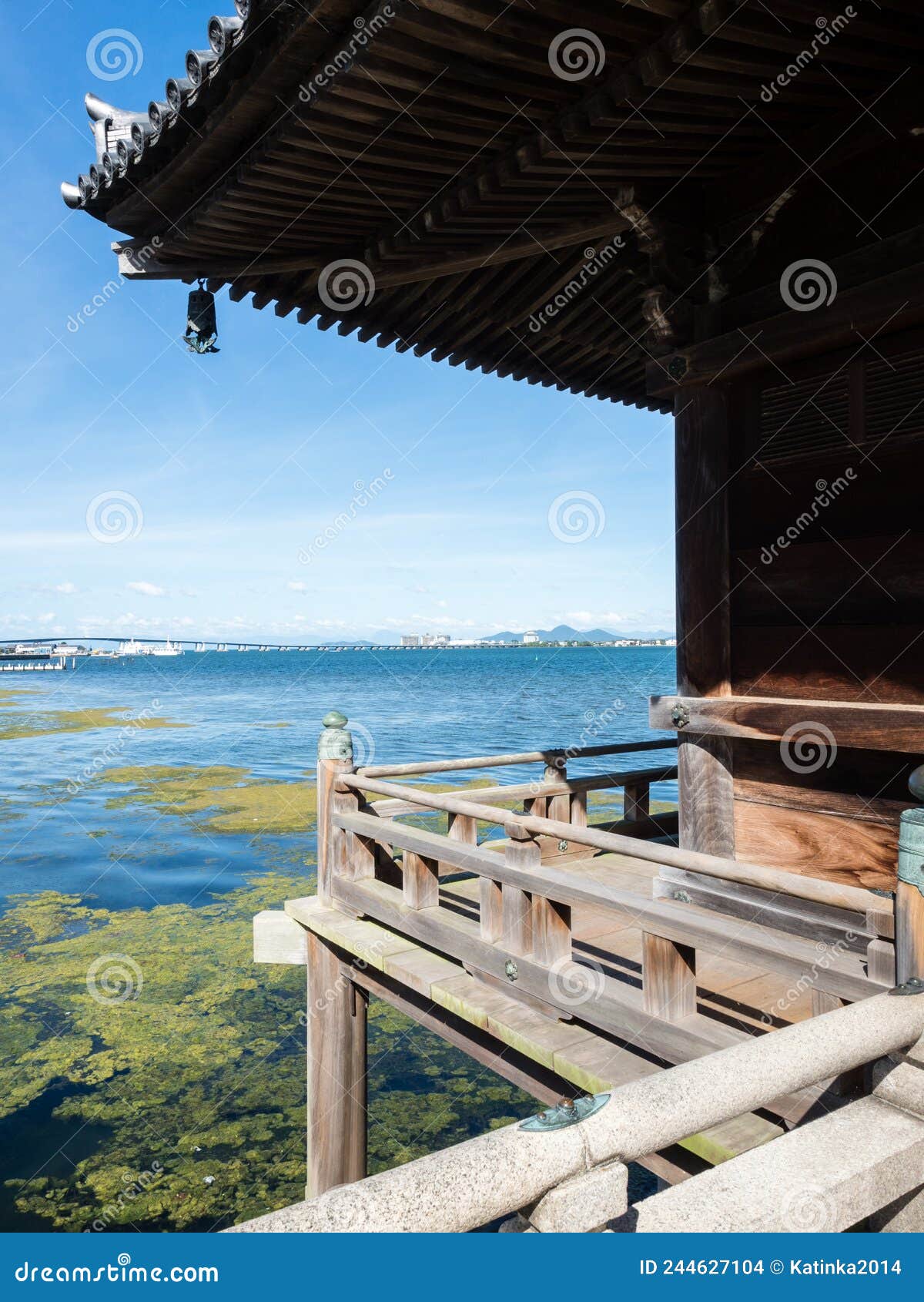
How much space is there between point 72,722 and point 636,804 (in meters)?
39.8

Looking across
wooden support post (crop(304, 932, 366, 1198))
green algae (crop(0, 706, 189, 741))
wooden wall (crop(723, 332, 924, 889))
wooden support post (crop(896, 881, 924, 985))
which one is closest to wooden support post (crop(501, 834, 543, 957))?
wooden wall (crop(723, 332, 924, 889))

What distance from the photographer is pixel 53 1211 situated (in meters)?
6.58

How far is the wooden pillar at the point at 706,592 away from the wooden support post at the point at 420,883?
1.54 metres

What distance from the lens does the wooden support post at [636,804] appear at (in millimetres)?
7094

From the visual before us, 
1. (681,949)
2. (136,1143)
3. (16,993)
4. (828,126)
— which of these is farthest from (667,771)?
(16,993)

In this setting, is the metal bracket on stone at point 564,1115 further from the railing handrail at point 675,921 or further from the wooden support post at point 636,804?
the wooden support post at point 636,804

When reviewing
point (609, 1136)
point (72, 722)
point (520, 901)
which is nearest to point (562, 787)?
point (520, 901)

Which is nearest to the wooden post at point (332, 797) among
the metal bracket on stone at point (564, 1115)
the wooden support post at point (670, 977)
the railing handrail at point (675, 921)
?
the railing handrail at point (675, 921)

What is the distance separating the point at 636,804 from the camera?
7.15 meters

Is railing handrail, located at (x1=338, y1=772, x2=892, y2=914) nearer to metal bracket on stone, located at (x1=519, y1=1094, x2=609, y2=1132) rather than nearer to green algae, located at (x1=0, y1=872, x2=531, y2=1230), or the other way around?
metal bracket on stone, located at (x1=519, y1=1094, x2=609, y2=1132)

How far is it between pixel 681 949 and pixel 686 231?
357 centimetres

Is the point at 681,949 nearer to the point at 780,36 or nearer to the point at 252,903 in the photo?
the point at 780,36

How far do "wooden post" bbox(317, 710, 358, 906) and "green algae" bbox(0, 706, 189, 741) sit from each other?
105 feet

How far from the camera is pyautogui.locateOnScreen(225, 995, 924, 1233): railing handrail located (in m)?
1.23
